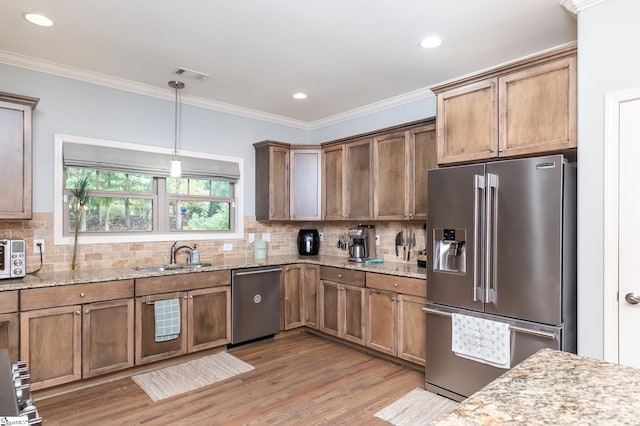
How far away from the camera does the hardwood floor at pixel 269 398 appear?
2.72 meters

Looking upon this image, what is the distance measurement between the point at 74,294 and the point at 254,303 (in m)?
1.70

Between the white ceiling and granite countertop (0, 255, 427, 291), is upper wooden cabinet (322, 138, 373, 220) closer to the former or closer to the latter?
granite countertop (0, 255, 427, 291)

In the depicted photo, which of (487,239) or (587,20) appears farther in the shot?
(487,239)

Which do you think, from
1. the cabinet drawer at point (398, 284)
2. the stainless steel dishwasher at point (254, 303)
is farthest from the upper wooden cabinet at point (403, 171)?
the stainless steel dishwasher at point (254, 303)

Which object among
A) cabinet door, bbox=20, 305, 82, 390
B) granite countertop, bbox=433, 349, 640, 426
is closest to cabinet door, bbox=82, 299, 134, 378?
cabinet door, bbox=20, 305, 82, 390

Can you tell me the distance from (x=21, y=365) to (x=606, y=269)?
2842mm

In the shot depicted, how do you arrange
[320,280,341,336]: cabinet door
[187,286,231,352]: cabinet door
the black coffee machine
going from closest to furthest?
[187,286,231,352]: cabinet door → [320,280,341,336]: cabinet door → the black coffee machine

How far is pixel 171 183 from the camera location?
171 inches

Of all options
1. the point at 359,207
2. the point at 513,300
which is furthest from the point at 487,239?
the point at 359,207

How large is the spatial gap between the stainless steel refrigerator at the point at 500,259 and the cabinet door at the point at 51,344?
282 cm

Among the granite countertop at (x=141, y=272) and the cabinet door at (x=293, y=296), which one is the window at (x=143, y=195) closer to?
the granite countertop at (x=141, y=272)

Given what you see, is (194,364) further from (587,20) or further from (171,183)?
(587,20)

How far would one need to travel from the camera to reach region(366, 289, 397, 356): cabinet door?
364 centimetres

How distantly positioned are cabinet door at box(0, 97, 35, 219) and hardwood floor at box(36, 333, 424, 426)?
1502 mm
